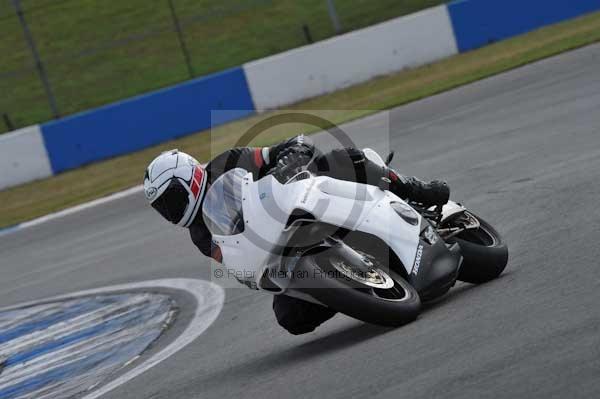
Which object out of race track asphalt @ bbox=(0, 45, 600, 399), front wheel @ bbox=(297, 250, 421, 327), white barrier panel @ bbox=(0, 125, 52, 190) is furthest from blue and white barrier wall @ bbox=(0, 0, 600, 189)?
front wheel @ bbox=(297, 250, 421, 327)

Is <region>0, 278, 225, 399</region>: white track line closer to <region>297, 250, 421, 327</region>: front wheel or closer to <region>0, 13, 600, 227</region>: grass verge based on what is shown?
<region>297, 250, 421, 327</region>: front wheel

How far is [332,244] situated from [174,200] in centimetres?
93

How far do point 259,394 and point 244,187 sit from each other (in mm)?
1073

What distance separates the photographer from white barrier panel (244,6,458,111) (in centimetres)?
1915

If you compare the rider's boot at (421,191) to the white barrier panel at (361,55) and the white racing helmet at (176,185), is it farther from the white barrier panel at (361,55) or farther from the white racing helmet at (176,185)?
the white barrier panel at (361,55)

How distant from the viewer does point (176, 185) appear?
5.83 meters

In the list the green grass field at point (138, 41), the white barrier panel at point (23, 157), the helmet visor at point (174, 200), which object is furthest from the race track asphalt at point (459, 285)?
the green grass field at point (138, 41)

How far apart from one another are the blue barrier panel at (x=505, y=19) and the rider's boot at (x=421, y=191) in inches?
531

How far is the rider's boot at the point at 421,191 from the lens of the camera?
20.8 feet

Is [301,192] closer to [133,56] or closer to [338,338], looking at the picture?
[338,338]

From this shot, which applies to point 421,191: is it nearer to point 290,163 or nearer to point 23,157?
point 290,163

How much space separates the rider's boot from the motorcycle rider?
5.3 inches

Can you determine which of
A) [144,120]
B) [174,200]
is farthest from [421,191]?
[144,120]

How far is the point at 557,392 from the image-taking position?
3.96 meters
